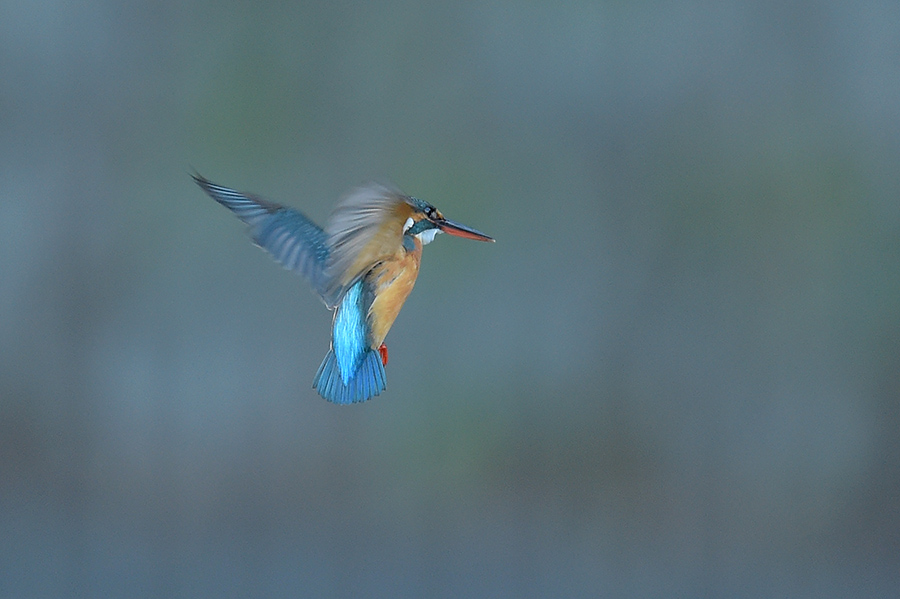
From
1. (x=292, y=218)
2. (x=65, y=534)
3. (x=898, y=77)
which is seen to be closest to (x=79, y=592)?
(x=65, y=534)

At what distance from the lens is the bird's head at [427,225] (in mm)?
423

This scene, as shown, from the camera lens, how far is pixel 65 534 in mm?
1502

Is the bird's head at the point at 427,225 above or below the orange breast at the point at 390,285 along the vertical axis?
above

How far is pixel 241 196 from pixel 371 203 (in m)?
0.10

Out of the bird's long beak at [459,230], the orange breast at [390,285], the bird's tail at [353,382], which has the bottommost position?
the bird's tail at [353,382]

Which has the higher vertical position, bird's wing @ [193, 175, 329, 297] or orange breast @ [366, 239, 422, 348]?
bird's wing @ [193, 175, 329, 297]

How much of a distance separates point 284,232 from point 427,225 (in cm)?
8

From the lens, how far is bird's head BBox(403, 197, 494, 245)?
42cm

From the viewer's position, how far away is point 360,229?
0.40 metres

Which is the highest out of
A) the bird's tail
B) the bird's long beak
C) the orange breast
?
the bird's long beak

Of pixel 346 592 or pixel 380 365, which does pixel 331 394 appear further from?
pixel 346 592

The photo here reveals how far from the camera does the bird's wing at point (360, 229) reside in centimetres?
Result: 38

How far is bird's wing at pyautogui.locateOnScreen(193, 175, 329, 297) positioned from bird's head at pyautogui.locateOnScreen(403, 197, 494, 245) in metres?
0.04

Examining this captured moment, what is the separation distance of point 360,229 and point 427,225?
6 centimetres
